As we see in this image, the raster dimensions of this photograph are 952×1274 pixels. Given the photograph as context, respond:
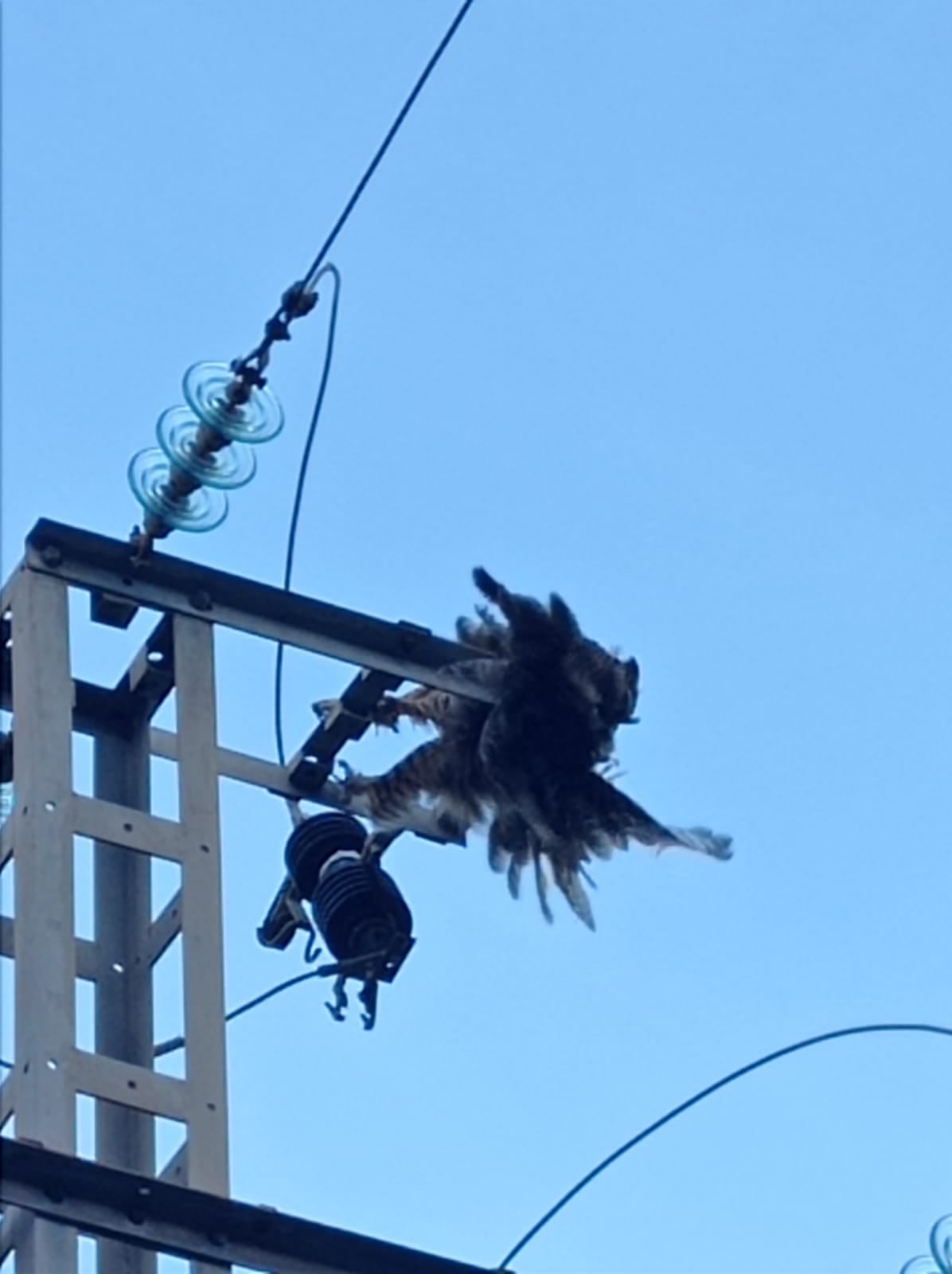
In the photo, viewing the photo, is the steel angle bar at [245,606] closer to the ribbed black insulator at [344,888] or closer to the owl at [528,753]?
the owl at [528,753]

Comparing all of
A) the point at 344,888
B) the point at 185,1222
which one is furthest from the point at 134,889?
the point at 185,1222

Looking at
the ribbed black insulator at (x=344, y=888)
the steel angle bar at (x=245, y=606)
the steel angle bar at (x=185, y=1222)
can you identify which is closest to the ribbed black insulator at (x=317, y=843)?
the ribbed black insulator at (x=344, y=888)

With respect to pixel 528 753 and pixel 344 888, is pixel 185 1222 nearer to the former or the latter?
pixel 344 888

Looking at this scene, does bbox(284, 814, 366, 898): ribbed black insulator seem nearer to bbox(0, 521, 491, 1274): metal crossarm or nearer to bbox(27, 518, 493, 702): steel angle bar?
bbox(0, 521, 491, 1274): metal crossarm

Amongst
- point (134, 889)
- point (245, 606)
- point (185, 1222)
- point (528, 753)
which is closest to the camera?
point (185, 1222)

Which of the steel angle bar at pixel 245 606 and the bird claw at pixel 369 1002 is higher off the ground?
the steel angle bar at pixel 245 606

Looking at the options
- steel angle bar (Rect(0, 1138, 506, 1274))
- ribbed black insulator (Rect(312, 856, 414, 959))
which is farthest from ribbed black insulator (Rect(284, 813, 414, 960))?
steel angle bar (Rect(0, 1138, 506, 1274))

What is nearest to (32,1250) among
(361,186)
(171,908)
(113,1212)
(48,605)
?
(113,1212)

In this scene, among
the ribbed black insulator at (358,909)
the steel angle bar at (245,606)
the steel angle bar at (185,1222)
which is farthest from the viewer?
the ribbed black insulator at (358,909)

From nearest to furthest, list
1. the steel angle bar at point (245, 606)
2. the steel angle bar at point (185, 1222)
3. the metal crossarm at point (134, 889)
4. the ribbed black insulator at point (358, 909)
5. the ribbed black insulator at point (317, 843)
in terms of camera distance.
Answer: the steel angle bar at point (185, 1222)
the metal crossarm at point (134, 889)
the steel angle bar at point (245, 606)
the ribbed black insulator at point (358, 909)
the ribbed black insulator at point (317, 843)

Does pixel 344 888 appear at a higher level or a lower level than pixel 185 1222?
higher

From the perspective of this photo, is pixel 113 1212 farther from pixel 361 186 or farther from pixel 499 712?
pixel 361 186

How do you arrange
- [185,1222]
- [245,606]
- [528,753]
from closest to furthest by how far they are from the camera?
[185,1222] < [245,606] < [528,753]

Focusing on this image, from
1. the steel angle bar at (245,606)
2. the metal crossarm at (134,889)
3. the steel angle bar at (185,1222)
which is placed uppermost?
the steel angle bar at (245,606)
